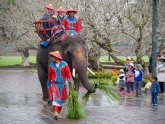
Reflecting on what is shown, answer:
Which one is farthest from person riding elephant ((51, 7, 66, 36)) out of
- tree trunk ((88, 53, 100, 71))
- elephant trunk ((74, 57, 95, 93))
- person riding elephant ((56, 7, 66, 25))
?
tree trunk ((88, 53, 100, 71))

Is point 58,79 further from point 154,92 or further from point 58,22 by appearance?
point 154,92

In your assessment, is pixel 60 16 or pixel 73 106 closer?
pixel 73 106

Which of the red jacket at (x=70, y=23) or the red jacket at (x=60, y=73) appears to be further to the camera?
the red jacket at (x=70, y=23)

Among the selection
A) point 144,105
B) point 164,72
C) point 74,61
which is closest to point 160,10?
point 164,72

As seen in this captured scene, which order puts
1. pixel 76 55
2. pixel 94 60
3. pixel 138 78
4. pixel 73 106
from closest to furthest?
pixel 73 106 < pixel 76 55 < pixel 138 78 < pixel 94 60

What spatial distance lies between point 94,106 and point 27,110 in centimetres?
219

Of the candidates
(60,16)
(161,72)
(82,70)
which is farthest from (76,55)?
(161,72)

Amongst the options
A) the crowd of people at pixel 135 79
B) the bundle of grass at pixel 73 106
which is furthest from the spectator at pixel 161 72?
the bundle of grass at pixel 73 106

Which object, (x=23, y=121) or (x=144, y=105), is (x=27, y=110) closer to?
(x=23, y=121)

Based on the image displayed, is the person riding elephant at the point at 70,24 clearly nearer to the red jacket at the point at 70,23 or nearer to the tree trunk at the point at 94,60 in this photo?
the red jacket at the point at 70,23

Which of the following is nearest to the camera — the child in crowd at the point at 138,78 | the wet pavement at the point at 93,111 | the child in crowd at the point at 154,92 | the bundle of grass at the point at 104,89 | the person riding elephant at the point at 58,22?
the wet pavement at the point at 93,111

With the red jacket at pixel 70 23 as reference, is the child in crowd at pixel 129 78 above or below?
below

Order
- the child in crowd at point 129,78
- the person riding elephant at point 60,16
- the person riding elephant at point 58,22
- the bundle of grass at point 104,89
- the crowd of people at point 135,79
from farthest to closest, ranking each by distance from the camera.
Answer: the child in crowd at point 129,78 → the crowd of people at point 135,79 → the person riding elephant at point 60,16 → the person riding elephant at point 58,22 → the bundle of grass at point 104,89

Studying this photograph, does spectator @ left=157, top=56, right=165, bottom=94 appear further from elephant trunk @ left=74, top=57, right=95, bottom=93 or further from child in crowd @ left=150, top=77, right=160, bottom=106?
elephant trunk @ left=74, top=57, right=95, bottom=93
